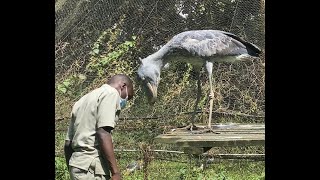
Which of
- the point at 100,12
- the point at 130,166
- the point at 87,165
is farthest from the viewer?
the point at 100,12

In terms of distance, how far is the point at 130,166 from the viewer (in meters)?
4.41

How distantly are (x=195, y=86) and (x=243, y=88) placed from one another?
0.39 m

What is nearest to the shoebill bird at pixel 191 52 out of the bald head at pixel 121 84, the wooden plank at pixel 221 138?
the wooden plank at pixel 221 138

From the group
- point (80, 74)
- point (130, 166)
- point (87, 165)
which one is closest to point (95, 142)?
point (87, 165)

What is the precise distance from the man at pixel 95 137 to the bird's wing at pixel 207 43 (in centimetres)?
128

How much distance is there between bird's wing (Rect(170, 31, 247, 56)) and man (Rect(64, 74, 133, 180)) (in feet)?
4.20

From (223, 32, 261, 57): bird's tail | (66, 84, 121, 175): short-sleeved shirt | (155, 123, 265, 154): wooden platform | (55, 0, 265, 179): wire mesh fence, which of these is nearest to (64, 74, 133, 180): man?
(66, 84, 121, 175): short-sleeved shirt

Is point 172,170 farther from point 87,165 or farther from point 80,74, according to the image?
point 87,165

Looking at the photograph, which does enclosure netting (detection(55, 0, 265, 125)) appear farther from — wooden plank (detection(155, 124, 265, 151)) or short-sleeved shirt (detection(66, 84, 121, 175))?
short-sleeved shirt (detection(66, 84, 121, 175))

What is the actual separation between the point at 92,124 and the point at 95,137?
0.06 meters

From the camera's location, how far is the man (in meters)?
2.27

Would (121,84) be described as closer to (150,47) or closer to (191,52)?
(191,52)

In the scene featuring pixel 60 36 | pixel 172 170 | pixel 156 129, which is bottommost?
pixel 172 170

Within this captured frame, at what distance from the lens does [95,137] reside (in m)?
2.32
